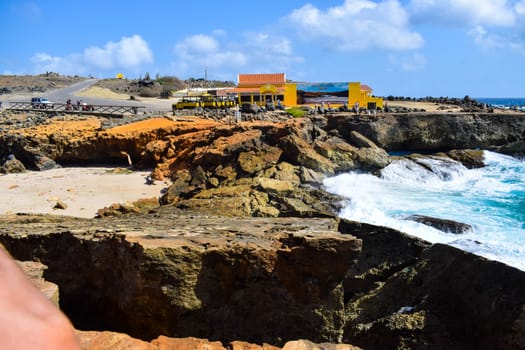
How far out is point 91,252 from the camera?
5.50 m

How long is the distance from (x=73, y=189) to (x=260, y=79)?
25534mm

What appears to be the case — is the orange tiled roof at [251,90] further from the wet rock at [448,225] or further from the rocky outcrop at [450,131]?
the wet rock at [448,225]

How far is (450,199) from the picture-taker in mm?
17812

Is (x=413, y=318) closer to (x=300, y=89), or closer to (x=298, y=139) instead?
(x=298, y=139)

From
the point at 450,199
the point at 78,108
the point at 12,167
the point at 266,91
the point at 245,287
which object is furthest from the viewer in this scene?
the point at 266,91

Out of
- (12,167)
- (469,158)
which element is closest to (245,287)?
(12,167)

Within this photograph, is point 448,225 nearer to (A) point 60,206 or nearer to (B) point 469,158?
(A) point 60,206

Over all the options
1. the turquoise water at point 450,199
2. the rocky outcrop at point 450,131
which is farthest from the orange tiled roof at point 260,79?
the turquoise water at point 450,199

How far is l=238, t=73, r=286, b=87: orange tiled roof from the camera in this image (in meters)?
40.5

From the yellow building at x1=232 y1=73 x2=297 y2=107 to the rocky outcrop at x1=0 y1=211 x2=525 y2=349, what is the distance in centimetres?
3129

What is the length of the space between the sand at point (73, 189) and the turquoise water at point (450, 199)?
7.16m

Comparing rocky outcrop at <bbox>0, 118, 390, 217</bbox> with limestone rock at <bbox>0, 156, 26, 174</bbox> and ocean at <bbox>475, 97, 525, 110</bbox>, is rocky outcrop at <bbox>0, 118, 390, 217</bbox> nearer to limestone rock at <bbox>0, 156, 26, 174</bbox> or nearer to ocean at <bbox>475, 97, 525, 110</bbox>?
limestone rock at <bbox>0, 156, 26, 174</bbox>

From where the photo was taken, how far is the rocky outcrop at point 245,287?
192 inches

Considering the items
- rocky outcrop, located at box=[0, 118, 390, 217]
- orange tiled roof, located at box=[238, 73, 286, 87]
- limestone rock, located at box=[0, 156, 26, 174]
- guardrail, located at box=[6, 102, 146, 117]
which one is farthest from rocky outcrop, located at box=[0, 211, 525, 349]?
orange tiled roof, located at box=[238, 73, 286, 87]
